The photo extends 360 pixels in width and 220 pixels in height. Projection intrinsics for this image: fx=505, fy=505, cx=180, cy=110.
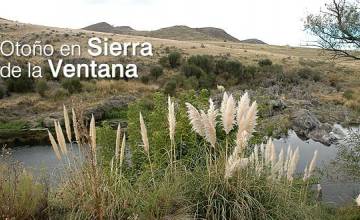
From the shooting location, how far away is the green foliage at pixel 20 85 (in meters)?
30.3

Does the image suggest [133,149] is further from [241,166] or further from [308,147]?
[308,147]

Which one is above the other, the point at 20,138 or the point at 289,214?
the point at 289,214

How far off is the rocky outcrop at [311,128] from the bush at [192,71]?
41.4 feet

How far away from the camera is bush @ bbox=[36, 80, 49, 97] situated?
29480 mm

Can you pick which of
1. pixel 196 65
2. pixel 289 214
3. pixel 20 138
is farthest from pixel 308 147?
pixel 196 65

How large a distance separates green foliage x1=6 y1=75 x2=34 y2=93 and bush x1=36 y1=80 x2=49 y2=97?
0.76 metres

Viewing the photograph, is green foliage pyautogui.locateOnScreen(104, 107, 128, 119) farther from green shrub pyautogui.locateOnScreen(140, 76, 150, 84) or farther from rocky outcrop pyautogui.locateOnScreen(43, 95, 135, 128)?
green shrub pyautogui.locateOnScreen(140, 76, 150, 84)

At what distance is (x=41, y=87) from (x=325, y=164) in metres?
18.8

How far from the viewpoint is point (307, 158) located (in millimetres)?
18047

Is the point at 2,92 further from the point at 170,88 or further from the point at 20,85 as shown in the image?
the point at 170,88

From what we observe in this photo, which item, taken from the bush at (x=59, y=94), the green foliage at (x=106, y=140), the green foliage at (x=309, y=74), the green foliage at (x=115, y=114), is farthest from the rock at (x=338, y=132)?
the green foliage at (x=309, y=74)

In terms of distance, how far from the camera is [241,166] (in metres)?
5.94

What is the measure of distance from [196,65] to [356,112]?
1583cm

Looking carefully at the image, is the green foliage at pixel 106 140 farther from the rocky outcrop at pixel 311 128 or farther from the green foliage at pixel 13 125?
Result: the green foliage at pixel 13 125
